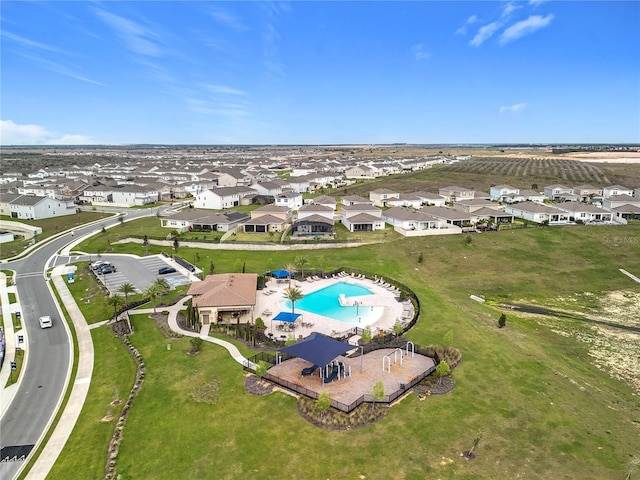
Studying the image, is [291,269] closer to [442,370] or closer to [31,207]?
[442,370]

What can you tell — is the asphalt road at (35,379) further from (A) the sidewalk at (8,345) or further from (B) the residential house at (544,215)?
(B) the residential house at (544,215)

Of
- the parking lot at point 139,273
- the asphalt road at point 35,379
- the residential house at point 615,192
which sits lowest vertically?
the asphalt road at point 35,379

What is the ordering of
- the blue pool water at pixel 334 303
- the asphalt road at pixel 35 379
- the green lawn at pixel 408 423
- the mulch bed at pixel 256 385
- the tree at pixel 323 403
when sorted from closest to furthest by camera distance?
1. the green lawn at pixel 408 423
2. the asphalt road at pixel 35 379
3. the tree at pixel 323 403
4. the mulch bed at pixel 256 385
5. the blue pool water at pixel 334 303

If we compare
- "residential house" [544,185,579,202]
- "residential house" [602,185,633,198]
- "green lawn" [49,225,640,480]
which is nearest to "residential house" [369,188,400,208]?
"residential house" [544,185,579,202]

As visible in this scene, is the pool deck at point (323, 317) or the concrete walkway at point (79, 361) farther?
the pool deck at point (323, 317)

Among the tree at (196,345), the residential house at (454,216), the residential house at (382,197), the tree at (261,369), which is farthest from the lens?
the residential house at (382,197)

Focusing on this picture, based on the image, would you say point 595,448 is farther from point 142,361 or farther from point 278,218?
point 278,218

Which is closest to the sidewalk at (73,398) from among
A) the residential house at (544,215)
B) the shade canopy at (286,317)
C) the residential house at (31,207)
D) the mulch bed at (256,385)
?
the mulch bed at (256,385)

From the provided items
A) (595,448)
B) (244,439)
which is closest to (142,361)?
(244,439)
